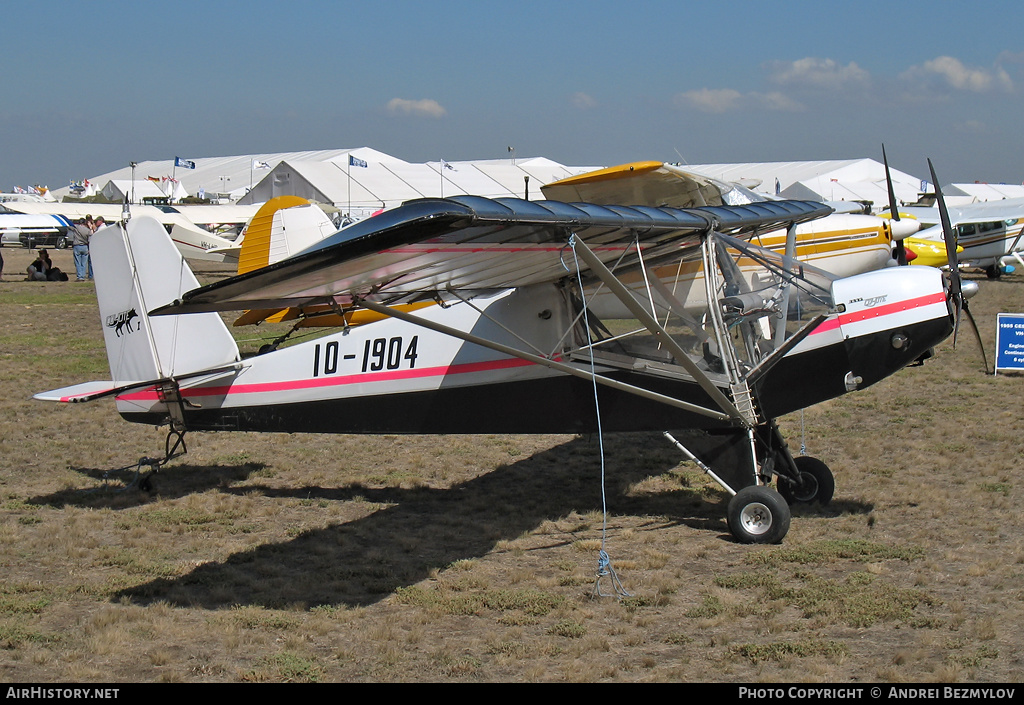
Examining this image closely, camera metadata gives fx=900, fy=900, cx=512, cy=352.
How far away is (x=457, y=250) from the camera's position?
16.6 feet

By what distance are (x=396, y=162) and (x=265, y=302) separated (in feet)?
186

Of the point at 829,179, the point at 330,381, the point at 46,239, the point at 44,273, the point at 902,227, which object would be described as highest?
the point at 829,179

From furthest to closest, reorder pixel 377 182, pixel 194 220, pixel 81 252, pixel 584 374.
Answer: pixel 377 182 → pixel 194 220 → pixel 81 252 → pixel 584 374

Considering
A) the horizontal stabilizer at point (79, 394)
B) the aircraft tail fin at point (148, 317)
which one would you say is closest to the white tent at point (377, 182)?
the aircraft tail fin at point (148, 317)

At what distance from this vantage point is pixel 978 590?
5148mm

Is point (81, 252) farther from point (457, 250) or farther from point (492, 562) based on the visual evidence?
point (457, 250)

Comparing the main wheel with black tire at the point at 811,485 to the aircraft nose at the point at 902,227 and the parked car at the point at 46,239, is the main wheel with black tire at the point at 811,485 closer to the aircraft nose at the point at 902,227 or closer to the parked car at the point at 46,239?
the aircraft nose at the point at 902,227

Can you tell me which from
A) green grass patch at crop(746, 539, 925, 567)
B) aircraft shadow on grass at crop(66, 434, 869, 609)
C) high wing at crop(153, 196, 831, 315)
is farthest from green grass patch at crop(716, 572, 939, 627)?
high wing at crop(153, 196, 831, 315)

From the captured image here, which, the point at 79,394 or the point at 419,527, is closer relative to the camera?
the point at 419,527

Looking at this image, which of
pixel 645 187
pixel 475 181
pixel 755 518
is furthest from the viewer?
pixel 475 181

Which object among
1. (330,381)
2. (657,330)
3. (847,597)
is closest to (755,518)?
(847,597)

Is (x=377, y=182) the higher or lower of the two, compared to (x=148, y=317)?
higher

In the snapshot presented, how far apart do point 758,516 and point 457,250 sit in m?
2.89

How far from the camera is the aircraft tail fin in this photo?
7.53 meters
